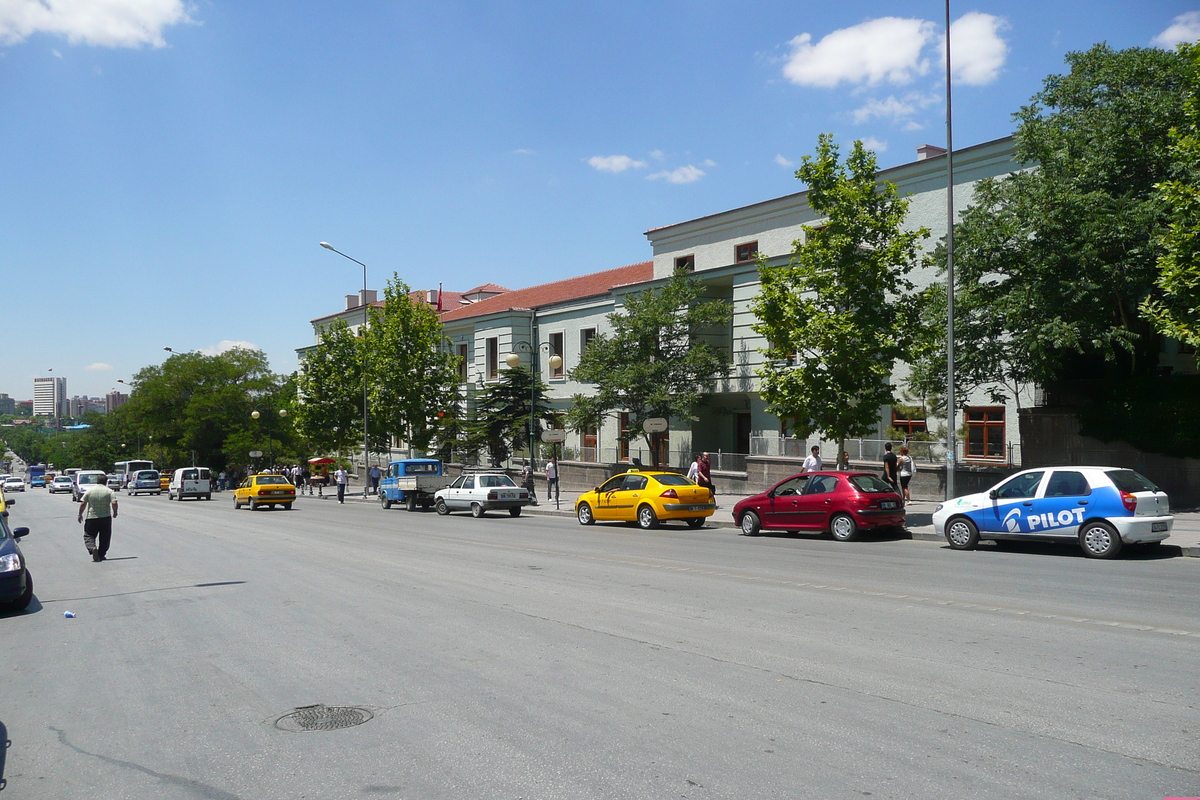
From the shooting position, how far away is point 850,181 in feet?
74.8

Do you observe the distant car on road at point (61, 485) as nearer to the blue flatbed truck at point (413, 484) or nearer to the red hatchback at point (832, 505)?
the blue flatbed truck at point (413, 484)

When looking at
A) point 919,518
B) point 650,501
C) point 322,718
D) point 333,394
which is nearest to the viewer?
point 322,718

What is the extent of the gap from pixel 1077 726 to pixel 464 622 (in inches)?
230

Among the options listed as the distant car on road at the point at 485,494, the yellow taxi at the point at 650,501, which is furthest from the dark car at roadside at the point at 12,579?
the distant car on road at the point at 485,494

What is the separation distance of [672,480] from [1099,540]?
11329 mm

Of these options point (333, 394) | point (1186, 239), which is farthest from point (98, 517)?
point (333, 394)

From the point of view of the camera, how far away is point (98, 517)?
53.0ft

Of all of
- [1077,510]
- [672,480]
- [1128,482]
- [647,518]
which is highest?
[1128,482]

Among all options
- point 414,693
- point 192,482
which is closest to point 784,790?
point 414,693

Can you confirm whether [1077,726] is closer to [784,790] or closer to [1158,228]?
[784,790]

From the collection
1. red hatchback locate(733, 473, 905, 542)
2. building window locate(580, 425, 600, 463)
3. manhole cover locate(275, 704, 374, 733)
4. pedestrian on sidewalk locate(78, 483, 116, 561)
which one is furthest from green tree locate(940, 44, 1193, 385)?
pedestrian on sidewalk locate(78, 483, 116, 561)

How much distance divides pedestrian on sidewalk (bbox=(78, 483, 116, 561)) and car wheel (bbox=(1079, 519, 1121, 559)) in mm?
16770

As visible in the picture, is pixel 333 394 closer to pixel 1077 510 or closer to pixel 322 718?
pixel 1077 510

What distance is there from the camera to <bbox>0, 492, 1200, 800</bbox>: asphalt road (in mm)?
4824
